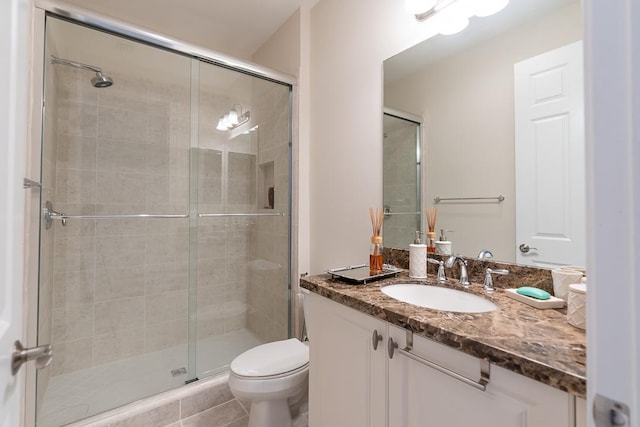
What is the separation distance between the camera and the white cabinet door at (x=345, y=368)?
914mm

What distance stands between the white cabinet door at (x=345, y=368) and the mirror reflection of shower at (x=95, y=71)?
1966 millimetres

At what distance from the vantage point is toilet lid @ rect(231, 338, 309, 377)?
138cm

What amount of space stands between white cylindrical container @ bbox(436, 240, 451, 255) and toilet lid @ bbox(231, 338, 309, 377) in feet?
2.81

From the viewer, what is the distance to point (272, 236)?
2.31 meters

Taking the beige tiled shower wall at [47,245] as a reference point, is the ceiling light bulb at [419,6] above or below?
above

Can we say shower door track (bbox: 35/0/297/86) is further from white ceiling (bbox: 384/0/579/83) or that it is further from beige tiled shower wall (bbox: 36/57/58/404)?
white ceiling (bbox: 384/0/579/83)

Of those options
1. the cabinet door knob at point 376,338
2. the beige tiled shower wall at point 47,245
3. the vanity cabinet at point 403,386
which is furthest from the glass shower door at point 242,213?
the cabinet door knob at point 376,338

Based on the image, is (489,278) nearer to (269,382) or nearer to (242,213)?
(269,382)

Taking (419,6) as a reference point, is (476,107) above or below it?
below

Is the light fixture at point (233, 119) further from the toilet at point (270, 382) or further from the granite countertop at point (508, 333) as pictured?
the granite countertop at point (508, 333)

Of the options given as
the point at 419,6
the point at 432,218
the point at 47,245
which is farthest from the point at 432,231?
the point at 47,245

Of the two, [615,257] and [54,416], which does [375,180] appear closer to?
[615,257]

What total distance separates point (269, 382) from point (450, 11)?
5.97 feet

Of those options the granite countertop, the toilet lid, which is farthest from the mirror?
the toilet lid
